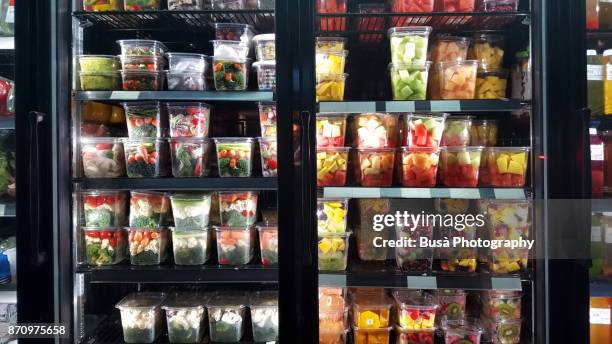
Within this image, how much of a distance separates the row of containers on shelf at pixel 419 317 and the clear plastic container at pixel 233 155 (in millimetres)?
661

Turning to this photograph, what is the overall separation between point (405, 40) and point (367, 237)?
2.87ft

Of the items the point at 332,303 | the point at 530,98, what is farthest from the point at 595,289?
the point at 332,303

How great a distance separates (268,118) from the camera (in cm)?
186

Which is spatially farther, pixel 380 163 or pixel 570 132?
pixel 380 163

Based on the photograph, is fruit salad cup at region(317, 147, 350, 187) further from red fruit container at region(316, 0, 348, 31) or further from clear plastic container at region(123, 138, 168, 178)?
clear plastic container at region(123, 138, 168, 178)

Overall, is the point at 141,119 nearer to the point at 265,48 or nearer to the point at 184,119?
the point at 184,119

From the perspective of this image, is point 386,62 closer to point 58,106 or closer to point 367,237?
point 367,237

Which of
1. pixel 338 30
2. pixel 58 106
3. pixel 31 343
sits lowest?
pixel 31 343

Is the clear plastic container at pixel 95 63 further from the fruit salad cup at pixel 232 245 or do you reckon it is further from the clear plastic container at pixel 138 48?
the fruit salad cup at pixel 232 245

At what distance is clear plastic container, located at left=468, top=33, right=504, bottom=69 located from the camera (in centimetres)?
188

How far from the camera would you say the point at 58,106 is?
1656 millimetres

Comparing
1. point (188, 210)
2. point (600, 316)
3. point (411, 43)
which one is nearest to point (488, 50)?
point (411, 43)

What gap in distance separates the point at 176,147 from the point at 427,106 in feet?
3.55

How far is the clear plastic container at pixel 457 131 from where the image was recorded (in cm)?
185
